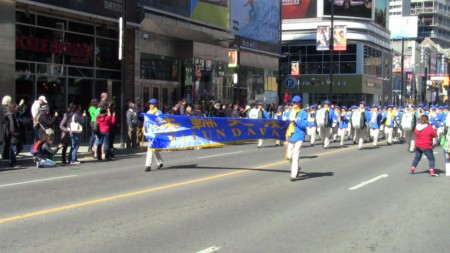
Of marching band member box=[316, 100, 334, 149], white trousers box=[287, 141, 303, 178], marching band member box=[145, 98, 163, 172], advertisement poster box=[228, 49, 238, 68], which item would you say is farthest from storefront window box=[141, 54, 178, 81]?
white trousers box=[287, 141, 303, 178]

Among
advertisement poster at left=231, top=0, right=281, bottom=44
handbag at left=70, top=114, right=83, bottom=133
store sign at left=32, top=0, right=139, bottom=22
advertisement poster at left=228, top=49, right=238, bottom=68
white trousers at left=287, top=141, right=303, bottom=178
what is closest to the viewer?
white trousers at left=287, top=141, right=303, bottom=178

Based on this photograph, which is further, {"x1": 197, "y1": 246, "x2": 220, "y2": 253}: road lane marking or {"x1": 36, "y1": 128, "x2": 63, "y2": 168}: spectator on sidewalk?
{"x1": 36, "y1": 128, "x2": 63, "y2": 168}: spectator on sidewalk

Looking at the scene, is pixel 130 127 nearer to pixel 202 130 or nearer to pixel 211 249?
pixel 202 130

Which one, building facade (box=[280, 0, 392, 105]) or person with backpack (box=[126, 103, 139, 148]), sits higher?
building facade (box=[280, 0, 392, 105])

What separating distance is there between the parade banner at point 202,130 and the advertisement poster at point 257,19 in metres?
23.2

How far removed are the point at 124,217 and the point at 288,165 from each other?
784 centimetres

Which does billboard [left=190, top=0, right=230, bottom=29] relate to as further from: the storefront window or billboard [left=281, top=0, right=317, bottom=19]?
billboard [left=281, top=0, right=317, bottom=19]

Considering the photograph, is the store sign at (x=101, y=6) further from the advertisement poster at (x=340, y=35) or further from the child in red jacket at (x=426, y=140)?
the advertisement poster at (x=340, y=35)

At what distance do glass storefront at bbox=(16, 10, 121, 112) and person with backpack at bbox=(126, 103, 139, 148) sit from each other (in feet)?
13.9

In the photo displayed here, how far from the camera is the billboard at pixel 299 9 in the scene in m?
68.3

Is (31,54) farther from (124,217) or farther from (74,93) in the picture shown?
(124,217)

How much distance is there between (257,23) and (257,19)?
0.30m

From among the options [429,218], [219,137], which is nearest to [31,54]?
[219,137]

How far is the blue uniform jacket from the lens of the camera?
39.4 feet
